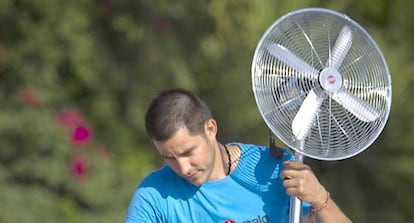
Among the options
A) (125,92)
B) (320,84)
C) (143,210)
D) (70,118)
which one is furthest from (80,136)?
(320,84)

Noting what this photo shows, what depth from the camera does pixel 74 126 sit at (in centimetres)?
649

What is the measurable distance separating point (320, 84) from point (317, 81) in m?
0.01

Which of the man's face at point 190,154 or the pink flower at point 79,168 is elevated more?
the pink flower at point 79,168

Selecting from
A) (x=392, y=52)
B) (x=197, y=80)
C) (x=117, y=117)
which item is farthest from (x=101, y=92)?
(x=392, y=52)

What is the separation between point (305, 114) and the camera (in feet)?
10.9

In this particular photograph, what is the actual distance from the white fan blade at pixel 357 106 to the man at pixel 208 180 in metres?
0.26

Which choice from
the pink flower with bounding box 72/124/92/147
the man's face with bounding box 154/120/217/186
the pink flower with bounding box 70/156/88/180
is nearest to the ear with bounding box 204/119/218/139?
the man's face with bounding box 154/120/217/186

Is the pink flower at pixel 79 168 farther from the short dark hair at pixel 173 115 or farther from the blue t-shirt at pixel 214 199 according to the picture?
the short dark hair at pixel 173 115

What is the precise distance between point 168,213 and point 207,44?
3173 mm

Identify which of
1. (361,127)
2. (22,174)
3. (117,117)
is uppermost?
(117,117)

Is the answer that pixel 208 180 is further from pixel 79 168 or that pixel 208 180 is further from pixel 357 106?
pixel 79 168

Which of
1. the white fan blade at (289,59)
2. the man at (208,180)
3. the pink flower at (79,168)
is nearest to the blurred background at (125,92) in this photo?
the pink flower at (79,168)

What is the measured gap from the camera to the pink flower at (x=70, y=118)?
6434 mm

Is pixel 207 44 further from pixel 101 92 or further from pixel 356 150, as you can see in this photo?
pixel 356 150
